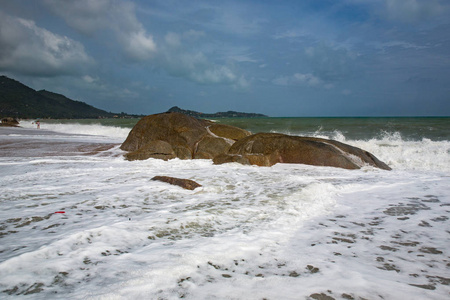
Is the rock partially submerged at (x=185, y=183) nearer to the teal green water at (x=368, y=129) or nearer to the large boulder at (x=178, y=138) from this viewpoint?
the large boulder at (x=178, y=138)

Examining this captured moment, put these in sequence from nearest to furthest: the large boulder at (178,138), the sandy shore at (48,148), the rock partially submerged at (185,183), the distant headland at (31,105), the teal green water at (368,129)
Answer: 1. the rock partially submerged at (185,183)
2. the large boulder at (178,138)
3. the sandy shore at (48,148)
4. the teal green water at (368,129)
5. the distant headland at (31,105)

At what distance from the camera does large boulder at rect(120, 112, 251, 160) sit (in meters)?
10.1

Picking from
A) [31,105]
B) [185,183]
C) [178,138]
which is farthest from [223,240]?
[31,105]

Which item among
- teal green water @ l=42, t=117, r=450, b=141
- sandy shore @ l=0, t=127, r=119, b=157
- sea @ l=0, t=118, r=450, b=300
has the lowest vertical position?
sea @ l=0, t=118, r=450, b=300

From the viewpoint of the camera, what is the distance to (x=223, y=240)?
2963 millimetres

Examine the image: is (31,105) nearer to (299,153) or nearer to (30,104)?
(30,104)

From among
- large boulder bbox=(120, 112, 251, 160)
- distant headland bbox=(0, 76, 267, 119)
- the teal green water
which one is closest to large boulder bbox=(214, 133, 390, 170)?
large boulder bbox=(120, 112, 251, 160)

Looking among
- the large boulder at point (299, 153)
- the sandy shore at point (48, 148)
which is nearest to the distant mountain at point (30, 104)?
the sandy shore at point (48, 148)

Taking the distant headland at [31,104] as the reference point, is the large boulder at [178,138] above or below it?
below

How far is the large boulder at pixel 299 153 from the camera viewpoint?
8.73 m

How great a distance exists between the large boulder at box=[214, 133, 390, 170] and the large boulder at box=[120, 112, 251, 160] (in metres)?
1.46

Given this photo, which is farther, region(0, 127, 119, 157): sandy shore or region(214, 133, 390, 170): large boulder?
region(0, 127, 119, 157): sandy shore

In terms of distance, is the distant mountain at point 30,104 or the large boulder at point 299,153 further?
the distant mountain at point 30,104

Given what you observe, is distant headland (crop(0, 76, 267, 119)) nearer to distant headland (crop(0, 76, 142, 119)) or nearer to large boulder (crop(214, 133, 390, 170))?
distant headland (crop(0, 76, 142, 119))
